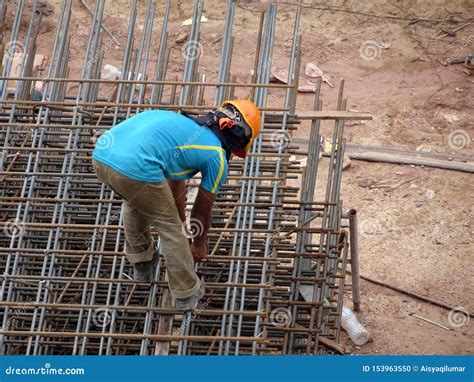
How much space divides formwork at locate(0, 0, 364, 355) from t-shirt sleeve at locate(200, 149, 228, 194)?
45.3 inches

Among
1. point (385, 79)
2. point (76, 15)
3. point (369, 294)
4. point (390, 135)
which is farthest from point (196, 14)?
point (76, 15)

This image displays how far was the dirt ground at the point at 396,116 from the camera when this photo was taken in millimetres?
10977

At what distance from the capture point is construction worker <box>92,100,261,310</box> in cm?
627

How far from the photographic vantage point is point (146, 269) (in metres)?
7.32

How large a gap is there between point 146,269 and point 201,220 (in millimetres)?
934

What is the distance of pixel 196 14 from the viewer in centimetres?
923

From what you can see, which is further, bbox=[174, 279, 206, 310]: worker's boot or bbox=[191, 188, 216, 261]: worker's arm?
bbox=[174, 279, 206, 310]: worker's boot

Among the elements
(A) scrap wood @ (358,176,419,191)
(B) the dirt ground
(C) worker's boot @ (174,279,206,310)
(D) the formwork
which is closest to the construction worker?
(C) worker's boot @ (174,279,206,310)

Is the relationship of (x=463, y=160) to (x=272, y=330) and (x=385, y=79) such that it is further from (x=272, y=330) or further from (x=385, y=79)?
(x=272, y=330)

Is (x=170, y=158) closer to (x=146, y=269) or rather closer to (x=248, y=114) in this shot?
(x=248, y=114)

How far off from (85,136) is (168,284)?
1.90m

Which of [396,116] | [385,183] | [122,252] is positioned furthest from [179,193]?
[396,116]

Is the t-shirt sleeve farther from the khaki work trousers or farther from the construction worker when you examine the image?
the khaki work trousers

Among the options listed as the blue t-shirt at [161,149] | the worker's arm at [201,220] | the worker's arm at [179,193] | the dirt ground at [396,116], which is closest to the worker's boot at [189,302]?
the worker's arm at [201,220]
